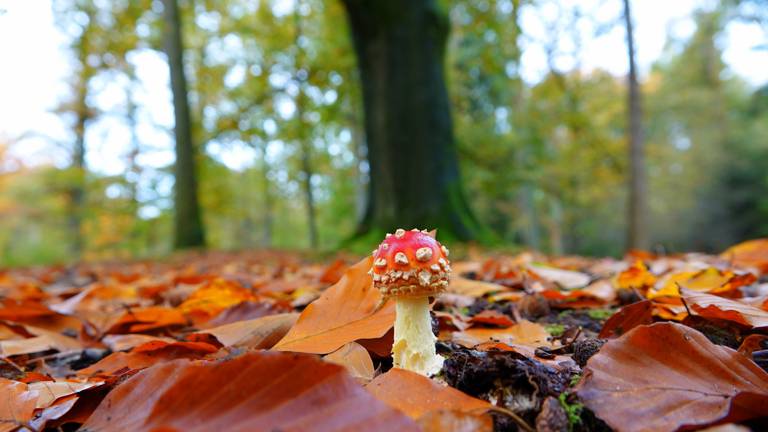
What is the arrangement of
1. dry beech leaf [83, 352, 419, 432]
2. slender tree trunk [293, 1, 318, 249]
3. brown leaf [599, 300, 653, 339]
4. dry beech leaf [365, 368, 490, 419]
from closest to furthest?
dry beech leaf [83, 352, 419, 432] < dry beech leaf [365, 368, 490, 419] < brown leaf [599, 300, 653, 339] < slender tree trunk [293, 1, 318, 249]

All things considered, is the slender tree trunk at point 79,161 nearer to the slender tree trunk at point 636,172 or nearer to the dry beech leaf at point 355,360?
the slender tree trunk at point 636,172

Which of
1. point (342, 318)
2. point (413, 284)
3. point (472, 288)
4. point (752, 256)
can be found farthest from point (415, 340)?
point (752, 256)

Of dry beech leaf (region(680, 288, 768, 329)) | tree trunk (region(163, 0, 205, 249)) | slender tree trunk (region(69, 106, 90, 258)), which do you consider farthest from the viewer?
slender tree trunk (region(69, 106, 90, 258))

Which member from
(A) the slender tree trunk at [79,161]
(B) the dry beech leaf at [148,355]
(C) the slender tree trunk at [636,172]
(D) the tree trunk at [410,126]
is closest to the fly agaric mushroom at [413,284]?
(B) the dry beech leaf at [148,355]

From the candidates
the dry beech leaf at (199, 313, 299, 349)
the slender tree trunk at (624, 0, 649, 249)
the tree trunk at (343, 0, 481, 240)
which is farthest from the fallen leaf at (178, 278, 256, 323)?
the slender tree trunk at (624, 0, 649, 249)

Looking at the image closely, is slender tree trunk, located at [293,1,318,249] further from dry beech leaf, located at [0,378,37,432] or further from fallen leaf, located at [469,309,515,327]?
dry beech leaf, located at [0,378,37,432]
